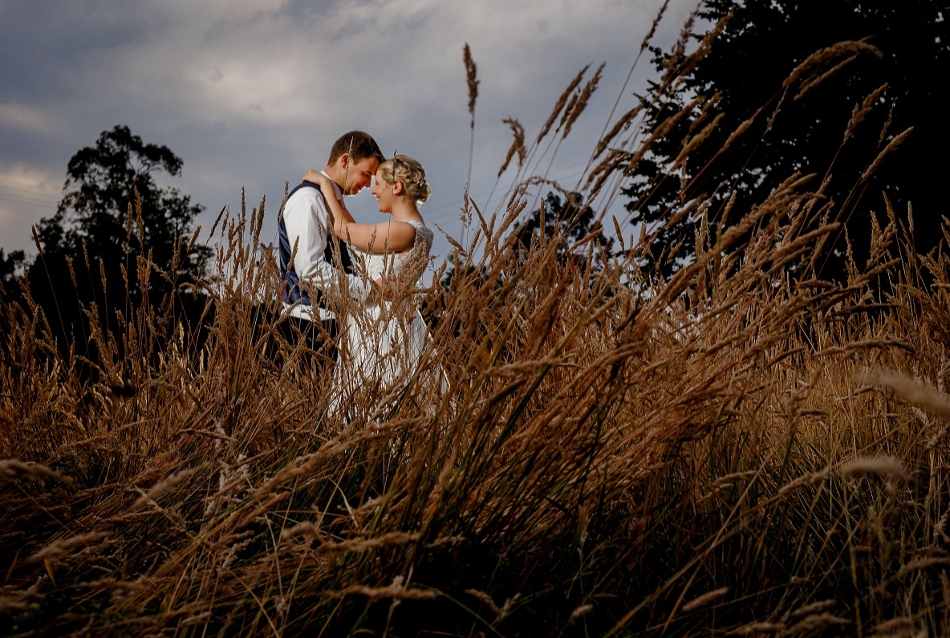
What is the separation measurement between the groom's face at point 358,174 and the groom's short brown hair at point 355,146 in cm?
3

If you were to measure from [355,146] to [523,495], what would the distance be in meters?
3.50

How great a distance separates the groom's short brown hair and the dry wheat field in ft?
7.62

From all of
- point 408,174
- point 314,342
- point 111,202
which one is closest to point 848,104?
point 408,174

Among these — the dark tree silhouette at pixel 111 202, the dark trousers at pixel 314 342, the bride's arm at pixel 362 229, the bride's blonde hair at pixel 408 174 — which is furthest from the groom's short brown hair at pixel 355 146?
the dark tree silhouette at pixel 111 202

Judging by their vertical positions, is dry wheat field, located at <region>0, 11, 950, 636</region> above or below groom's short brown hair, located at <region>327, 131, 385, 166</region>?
below

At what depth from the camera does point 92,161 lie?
28.3 m

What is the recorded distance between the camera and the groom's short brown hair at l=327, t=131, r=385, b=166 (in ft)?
14.3

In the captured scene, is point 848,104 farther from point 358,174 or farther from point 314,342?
point 314,342

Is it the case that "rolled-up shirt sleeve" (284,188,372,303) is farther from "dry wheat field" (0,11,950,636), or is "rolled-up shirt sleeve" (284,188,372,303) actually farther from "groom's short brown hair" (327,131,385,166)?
"dry wheat field" (0,11,950,636)

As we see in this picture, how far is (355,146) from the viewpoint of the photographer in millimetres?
4367

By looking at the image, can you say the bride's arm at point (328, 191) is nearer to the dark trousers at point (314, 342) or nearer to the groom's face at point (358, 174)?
the groom's face at point (358, 174)

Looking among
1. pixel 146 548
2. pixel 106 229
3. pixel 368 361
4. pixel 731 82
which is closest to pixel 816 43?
pixel 731 82

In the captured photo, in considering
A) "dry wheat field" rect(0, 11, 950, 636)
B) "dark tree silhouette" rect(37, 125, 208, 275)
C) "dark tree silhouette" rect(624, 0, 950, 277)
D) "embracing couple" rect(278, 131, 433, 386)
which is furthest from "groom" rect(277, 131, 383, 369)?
"dark tree silhouette" rect(37, 125, 208, 275)

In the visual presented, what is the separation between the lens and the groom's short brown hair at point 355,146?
4.36 meters
